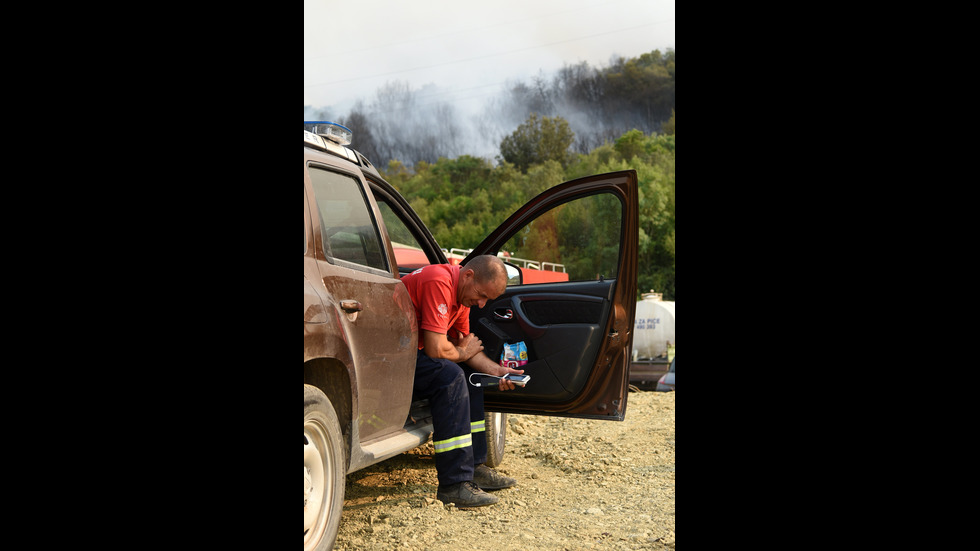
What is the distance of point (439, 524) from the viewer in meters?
4.04

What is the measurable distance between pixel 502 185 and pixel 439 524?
7007 centimetres

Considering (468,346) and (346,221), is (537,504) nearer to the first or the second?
(468,346)

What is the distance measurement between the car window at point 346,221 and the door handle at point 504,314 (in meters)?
1.23

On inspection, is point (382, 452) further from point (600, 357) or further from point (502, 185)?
point (502, 185)

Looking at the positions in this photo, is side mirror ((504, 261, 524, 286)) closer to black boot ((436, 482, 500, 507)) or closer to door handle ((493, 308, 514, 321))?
door handle ((493, 308, 514, 321))

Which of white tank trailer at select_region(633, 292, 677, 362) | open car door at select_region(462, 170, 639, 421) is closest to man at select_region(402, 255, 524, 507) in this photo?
open car door at select_region(462, 170, 639, 421)

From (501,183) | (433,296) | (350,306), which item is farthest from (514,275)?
(501,183)

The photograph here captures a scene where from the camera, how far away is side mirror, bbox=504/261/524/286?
189 inches

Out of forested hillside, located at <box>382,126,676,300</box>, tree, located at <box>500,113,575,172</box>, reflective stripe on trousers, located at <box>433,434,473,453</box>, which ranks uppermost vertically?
tree, located at <box>500,113,575,172</box>

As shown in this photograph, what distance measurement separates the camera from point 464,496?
423 centimetres

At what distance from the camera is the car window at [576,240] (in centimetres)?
457

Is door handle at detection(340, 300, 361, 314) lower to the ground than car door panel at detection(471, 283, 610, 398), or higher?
higher

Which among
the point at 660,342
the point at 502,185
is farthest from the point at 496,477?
the point at 502,185

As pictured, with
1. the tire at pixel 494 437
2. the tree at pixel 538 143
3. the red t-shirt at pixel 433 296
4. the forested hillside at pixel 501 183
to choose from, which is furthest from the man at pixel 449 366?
the tree at pixel 538 143
